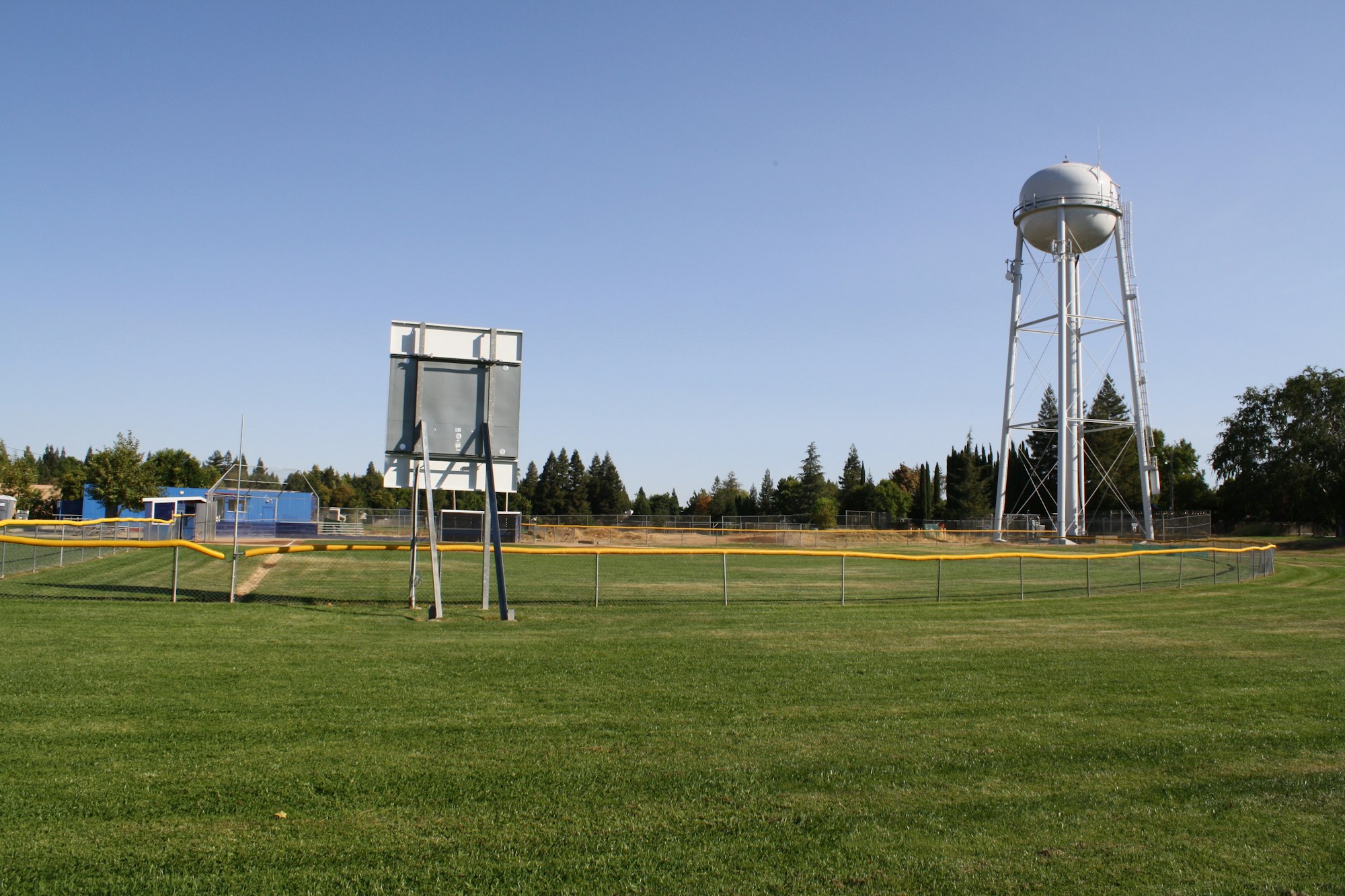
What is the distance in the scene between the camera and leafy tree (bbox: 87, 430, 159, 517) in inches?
2248

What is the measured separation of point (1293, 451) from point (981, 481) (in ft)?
99.2

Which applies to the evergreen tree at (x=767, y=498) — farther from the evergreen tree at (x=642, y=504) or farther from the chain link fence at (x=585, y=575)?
the chain link fence at (x=585, y=575)

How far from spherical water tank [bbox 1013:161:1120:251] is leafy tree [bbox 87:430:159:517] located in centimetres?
5584

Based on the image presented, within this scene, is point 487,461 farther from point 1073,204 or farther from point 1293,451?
point 1293,451

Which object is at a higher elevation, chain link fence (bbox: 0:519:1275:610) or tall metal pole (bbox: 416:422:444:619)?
tall metal pole (bbox: 416:422:444:619)

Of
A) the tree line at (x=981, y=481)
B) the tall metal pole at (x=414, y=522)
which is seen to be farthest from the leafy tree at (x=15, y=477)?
the tall metal pole at (x=414, y=522)

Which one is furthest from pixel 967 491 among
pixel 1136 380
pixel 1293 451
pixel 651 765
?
pixel 651 765

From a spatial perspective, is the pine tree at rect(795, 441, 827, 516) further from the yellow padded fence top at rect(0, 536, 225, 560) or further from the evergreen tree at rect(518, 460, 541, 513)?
the yellow padded fence top at rect(0, 536, 225, 560)

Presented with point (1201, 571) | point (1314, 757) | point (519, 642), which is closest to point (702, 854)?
point (1314, 757)

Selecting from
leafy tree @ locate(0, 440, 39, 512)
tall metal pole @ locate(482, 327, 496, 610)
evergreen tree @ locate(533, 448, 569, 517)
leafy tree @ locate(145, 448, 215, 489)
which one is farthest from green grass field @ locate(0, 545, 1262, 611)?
evergreen tree @ locate(533, 448, 569, 517)

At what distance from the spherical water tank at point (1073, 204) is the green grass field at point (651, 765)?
140 ft

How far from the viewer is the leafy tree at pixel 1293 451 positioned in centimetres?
6475

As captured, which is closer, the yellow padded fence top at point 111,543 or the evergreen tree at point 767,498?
the yellow padded fence top at point 111,543

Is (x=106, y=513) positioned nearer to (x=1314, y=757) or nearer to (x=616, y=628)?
(x=616, y=628)
